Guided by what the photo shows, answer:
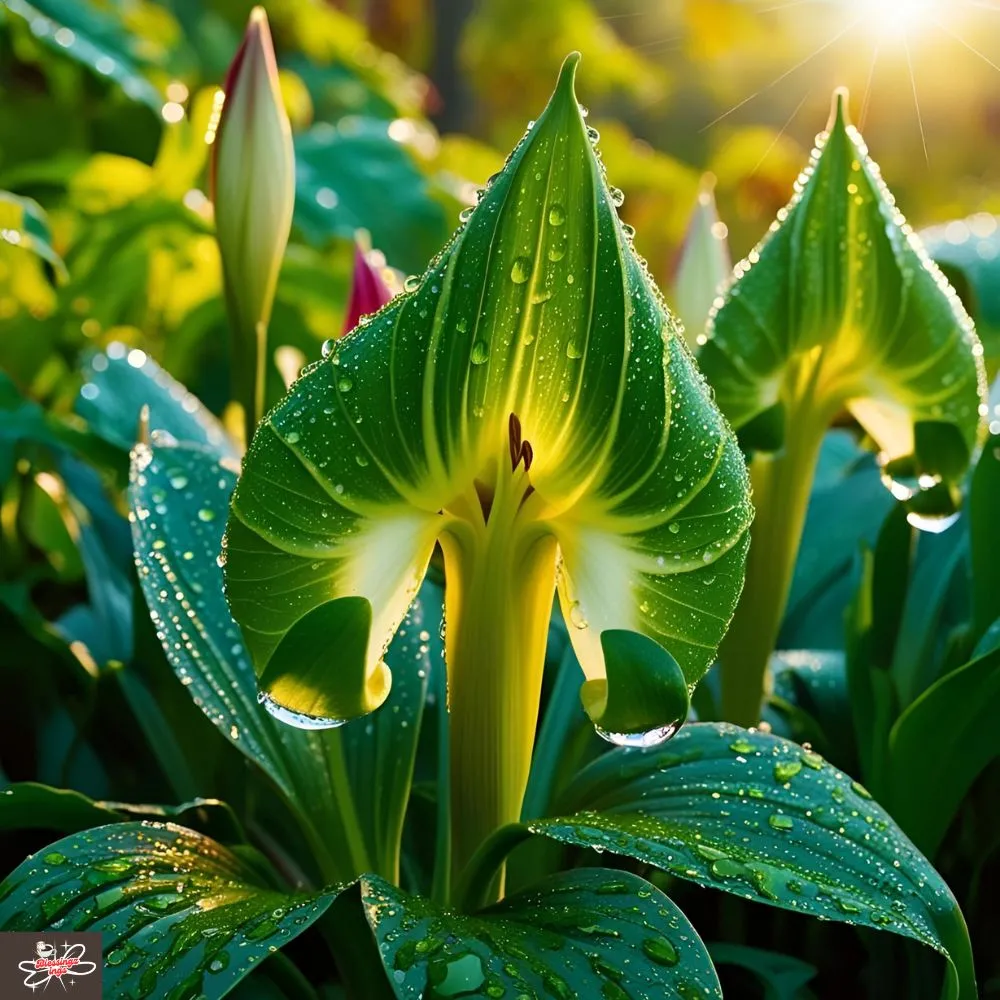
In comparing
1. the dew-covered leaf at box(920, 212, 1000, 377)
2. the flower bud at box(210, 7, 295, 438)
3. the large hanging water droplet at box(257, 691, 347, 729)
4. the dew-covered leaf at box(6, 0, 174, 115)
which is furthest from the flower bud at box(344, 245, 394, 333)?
the dew-covered leaf at box(6, 0, 174, 115)

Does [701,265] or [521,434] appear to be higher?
[701,265]

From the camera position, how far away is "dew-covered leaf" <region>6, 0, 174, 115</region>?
1.42m

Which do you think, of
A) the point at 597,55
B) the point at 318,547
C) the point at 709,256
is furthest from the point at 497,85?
the point at 318,547

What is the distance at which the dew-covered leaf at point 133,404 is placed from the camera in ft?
2.70

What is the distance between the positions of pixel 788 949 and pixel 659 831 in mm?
251

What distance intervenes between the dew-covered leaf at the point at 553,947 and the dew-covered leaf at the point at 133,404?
16.7 inches

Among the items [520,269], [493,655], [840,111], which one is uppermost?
[840,111]

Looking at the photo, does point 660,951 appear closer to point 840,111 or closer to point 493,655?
point 493,655

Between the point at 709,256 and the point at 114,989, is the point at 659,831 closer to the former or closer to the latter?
the point at 114,989

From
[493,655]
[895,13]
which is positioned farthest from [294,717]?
[895,13]

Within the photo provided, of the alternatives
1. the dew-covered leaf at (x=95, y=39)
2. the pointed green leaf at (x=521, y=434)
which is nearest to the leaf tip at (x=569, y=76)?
the pointed green leaf at (x=521, y=434)

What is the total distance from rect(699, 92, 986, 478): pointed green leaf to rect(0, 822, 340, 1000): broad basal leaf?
340mm

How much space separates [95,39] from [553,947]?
1518 millimetres

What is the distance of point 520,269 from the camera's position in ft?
1.42
